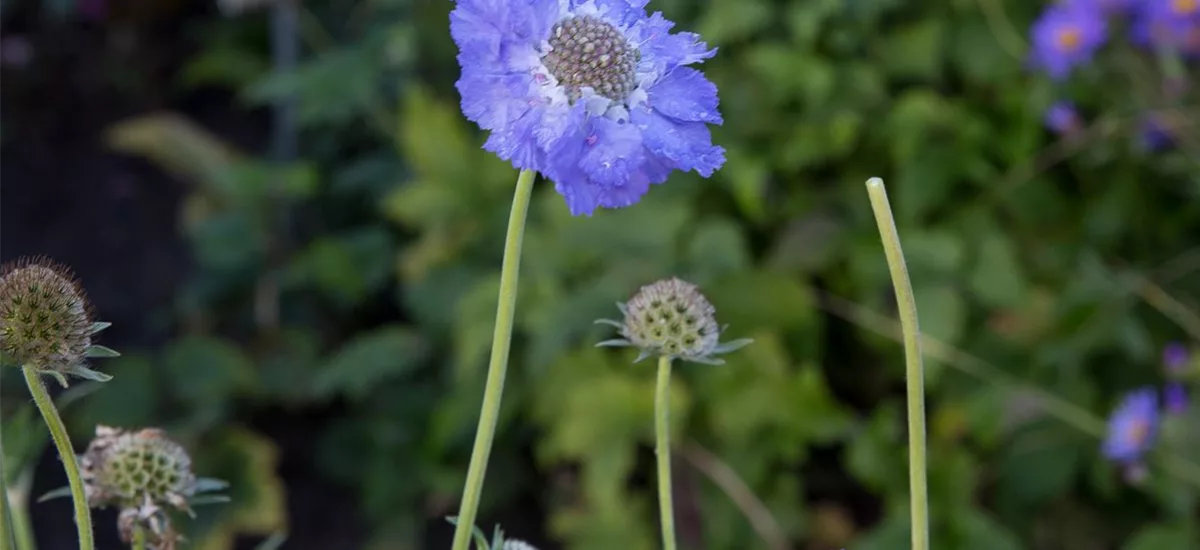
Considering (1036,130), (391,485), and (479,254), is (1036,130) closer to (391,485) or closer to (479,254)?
(479,254)

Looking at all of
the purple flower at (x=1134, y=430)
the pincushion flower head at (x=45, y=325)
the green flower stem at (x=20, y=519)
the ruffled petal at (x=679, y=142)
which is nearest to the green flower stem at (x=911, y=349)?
the ruffled petal at (x=679, y=142)

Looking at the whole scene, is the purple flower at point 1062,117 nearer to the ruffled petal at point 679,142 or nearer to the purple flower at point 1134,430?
the purple flower at point 1134,430

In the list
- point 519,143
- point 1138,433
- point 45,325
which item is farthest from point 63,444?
point 1138,433

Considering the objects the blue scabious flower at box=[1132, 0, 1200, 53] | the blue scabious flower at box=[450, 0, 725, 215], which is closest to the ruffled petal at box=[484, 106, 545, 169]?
the blue scabious flower at box=[450, 0, 725, 215]

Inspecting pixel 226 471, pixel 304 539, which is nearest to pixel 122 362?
pixel 226 471

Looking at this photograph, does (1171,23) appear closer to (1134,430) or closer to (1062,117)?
(1062,117)
